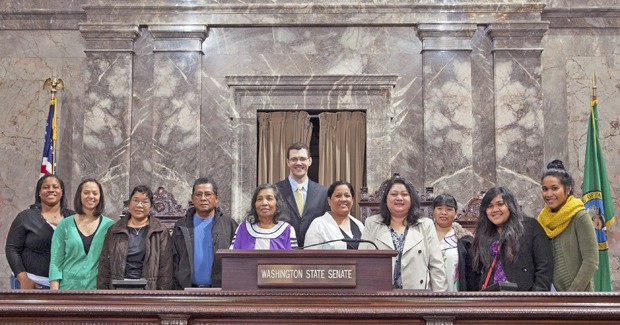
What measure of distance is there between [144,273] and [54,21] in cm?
527

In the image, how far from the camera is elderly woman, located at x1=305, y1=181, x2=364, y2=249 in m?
5.75

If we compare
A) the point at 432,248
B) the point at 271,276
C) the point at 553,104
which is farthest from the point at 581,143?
the point at 271,276

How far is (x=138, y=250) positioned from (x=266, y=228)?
2.84 ft

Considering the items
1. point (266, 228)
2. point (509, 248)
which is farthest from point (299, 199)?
point (509, 248)

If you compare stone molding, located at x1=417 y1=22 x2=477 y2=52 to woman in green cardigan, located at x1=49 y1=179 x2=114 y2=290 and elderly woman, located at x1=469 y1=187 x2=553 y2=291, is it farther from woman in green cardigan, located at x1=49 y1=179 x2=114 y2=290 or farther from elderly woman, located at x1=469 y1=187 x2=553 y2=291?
woman in green cardigan, located at x1=49 y1=179 x2=114 y2=290

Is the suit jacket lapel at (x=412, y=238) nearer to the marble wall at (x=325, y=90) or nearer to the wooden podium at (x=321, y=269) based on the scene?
the wooden podium at (x=321, y=269)

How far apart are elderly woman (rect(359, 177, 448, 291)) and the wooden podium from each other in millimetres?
940

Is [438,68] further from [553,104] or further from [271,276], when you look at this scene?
[271,276]

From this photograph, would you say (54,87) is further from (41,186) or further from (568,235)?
(568,235)

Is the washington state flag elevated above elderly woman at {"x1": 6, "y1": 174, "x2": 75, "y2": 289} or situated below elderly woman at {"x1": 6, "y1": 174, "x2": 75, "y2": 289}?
above

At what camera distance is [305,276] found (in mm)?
4258

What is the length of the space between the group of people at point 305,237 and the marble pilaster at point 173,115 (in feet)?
9.77

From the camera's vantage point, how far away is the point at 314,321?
4098 millimetres

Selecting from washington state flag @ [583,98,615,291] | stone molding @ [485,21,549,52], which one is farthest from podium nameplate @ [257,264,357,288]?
stone molding @ [485,21,549,52]
